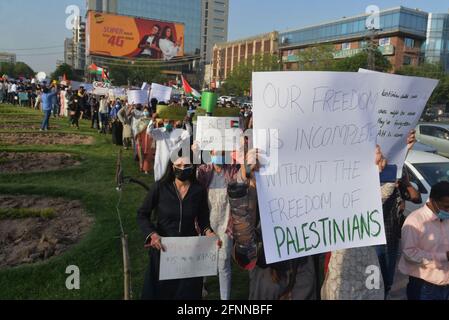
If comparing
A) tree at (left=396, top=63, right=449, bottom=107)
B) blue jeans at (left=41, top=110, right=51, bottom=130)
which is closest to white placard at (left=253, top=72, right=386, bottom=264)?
blue jeans at (left=41, top=110, right=51, bottom=130)

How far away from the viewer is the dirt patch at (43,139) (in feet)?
48.5

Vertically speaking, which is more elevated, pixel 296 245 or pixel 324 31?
Answer: pixel 324 31

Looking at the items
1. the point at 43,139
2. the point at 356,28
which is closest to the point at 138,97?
the point at 43,139

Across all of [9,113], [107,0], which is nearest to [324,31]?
[107,0]

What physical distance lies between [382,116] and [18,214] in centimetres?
578

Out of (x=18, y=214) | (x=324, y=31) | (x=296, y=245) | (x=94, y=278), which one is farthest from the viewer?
(x=324, y=31)

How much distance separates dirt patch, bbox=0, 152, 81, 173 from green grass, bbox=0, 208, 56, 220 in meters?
3.53

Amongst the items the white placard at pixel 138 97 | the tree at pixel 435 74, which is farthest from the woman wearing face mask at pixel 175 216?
the tree at pixel 435 74

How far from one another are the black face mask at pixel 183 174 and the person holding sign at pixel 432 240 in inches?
72.0

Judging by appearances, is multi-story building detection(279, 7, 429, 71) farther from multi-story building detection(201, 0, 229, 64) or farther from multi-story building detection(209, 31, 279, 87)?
multi-story building detection(201, 0, 229, 64)

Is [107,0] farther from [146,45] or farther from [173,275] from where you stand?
[173,275]

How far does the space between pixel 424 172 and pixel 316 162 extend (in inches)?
196
